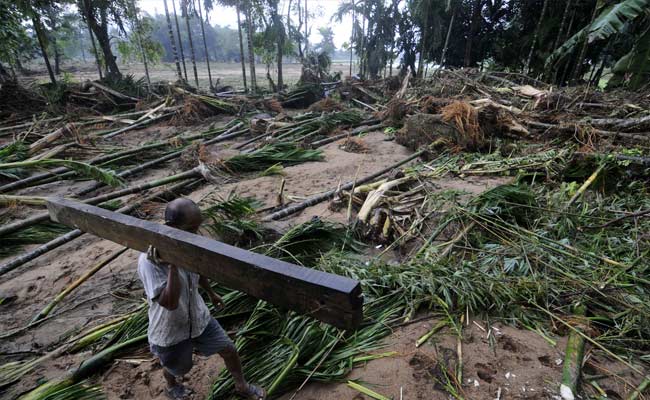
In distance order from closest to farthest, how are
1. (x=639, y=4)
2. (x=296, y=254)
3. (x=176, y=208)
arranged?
(x=176, y=208)
(x=296, y=254)
(x=639, y=4)

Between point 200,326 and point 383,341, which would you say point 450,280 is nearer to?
point 383,341

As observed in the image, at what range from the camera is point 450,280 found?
237cm

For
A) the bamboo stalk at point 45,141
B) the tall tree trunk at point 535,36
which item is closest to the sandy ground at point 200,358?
the bamboo stalk at point 45,141

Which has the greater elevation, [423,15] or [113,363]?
[423,15]

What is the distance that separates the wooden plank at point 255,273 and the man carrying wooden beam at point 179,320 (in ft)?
1.02

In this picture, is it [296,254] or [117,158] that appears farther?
[117,158]

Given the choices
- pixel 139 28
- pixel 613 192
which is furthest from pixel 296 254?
pixel 139 28

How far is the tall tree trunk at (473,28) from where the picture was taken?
15.8 metres

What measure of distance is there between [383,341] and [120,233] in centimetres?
164

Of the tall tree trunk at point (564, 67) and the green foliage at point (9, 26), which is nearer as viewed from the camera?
the green foliage at point (9, 26)

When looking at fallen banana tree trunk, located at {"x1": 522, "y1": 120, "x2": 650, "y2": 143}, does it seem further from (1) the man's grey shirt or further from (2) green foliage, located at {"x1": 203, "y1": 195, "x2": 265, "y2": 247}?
(1) the man's grey shirt

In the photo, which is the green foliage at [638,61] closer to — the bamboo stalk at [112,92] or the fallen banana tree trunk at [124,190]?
the fallen banana tree trunk at [124,190]

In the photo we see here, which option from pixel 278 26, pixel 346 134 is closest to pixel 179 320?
pixel 346 134

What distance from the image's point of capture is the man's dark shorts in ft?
6.14
